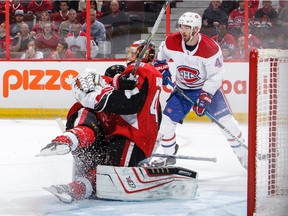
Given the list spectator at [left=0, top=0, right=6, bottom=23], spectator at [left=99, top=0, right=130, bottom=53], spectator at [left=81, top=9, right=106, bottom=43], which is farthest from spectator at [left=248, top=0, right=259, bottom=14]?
spectator at [left=0, top=0, right=6, bottom=23]

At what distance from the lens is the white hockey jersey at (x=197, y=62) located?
17.4 feet

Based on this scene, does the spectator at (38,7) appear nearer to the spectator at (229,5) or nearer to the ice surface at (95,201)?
the ice surface at (95,201)

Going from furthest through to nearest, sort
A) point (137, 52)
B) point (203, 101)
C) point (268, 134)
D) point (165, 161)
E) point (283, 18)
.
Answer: point (283, 18) < point (165, 161) < point (203, 101) < point (137, 52) < point (268, 134)

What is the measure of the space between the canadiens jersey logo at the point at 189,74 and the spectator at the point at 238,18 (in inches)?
110

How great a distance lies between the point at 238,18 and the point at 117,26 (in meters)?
1.20

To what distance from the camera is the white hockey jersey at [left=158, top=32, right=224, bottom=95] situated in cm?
529

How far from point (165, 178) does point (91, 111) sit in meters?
0.50

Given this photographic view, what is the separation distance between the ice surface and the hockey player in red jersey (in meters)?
0.17

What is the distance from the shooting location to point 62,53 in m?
8.27

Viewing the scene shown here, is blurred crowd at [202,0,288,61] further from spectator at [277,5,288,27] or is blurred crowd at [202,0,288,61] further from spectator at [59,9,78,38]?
spectator at [59,9,78,38]

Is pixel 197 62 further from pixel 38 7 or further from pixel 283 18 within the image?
pixel 38 7

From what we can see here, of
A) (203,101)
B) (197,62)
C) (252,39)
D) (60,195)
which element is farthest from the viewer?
(252,39)

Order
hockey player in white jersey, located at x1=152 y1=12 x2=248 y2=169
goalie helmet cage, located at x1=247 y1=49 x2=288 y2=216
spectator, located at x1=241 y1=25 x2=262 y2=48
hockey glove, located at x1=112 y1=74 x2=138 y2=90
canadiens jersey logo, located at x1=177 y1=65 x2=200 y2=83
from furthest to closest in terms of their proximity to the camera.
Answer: spectator, located at x1=241 y1=25 x2=262 y2=48 → canadiens jersey logo, located at x1=177 y1=65 x2=200 y2=83 → hockey player in white jersey, located at x1=152 y1=12 x2=248 y2=169 → hockey glove, located at x1=112 y1=74 x2=138 y2=90 → goalie helmet cage, located at x1=247 y1=49 x2=288 y2=216

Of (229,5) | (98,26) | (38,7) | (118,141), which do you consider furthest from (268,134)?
(38,7)
